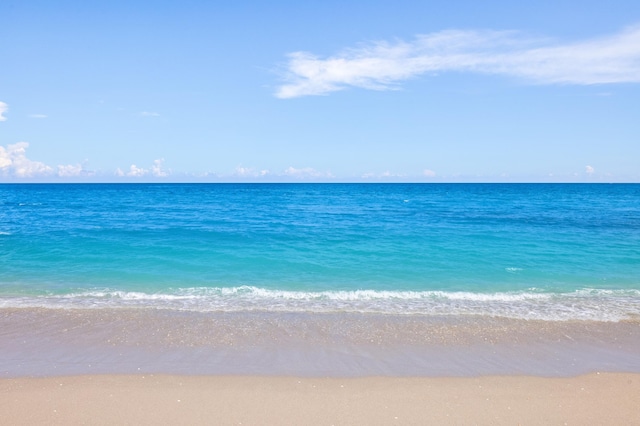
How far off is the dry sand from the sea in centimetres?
46

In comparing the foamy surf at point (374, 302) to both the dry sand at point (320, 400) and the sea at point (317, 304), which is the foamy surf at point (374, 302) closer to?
the sea at point (317, 304)

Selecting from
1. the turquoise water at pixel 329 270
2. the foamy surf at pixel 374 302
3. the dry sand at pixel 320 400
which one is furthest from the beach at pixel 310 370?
the turquoise water at pixel 329 270

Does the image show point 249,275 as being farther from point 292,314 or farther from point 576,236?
point 576,236

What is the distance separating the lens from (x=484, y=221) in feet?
113

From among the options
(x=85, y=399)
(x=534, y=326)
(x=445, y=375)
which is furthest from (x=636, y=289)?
(x=85, y=399)

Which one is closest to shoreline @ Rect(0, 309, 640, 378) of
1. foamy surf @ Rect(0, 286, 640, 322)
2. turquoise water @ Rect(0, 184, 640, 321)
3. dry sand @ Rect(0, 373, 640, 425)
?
dry sand @ Rect(0, 373, 640, 425)

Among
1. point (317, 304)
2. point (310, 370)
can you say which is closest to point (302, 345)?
point (310, 370)

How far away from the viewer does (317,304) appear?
487 inches

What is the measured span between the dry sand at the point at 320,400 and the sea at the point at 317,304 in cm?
46

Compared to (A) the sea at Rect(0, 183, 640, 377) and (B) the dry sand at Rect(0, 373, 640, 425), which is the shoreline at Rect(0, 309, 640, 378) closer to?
(A) the sea at Rect(0, 183, 640, 377)

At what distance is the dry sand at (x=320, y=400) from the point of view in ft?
20.8

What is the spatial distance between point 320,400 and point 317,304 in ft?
18.2

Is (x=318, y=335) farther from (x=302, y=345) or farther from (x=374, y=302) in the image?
(x=374, y=302)

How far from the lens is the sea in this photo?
8430 millimetres
